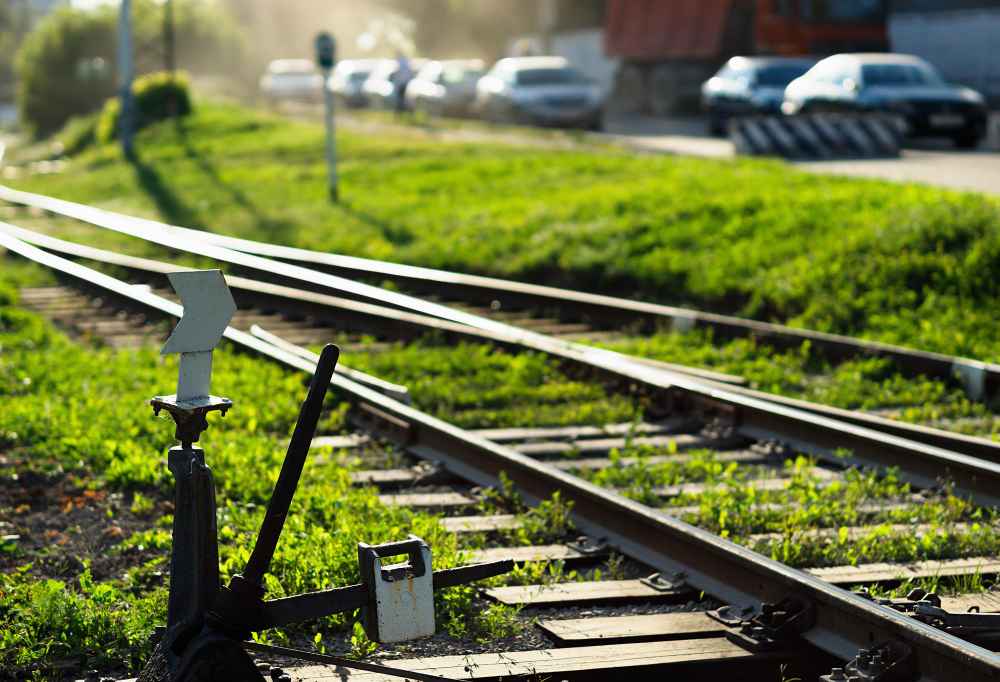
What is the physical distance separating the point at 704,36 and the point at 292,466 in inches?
1473

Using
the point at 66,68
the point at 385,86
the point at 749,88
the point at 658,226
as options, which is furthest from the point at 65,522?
the point at 66,68

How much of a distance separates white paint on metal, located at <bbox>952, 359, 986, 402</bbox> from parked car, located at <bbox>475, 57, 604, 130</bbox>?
26438 millimetres

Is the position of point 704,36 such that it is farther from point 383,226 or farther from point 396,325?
point 396,325

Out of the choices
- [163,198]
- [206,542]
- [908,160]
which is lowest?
[163,198]

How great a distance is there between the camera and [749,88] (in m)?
30.1

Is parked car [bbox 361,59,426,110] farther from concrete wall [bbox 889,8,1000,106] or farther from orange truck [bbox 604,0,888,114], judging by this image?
concrete wall [bbox 889,8,1000,106]

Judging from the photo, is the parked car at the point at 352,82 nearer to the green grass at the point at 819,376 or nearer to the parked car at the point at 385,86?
the parked car at the point at 385,86

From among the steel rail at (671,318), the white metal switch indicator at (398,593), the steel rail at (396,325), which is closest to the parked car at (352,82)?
the steel rail at (396,325)

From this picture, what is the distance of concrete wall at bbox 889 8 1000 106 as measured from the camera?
40.8 m

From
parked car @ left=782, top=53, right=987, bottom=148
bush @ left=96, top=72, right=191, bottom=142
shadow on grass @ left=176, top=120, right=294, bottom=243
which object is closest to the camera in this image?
shadow on grass @ left=176, top=120, right=294, bottom=243

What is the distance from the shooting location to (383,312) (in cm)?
989

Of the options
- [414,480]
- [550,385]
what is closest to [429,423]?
[414,480]

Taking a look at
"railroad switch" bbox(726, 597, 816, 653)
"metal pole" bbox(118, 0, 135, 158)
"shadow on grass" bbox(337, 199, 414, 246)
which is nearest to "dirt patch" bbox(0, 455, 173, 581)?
"railroad switch" bbox(726, 597, 816, 653)

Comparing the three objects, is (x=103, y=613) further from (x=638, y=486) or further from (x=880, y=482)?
(x=880, y=482)
